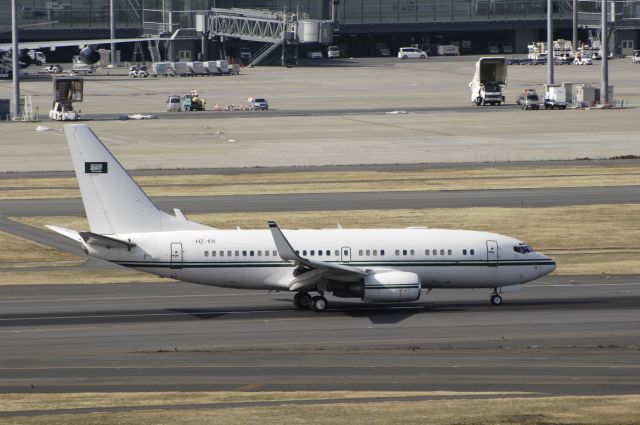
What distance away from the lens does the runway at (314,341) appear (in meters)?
43.0

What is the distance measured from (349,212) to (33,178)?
34182mm

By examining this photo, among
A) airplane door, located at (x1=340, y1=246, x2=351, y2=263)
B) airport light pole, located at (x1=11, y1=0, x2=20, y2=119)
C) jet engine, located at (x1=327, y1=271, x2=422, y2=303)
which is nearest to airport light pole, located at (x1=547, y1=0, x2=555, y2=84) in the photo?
airport light pole, located at (x1=11, y1=0, x2=20, y2=119)

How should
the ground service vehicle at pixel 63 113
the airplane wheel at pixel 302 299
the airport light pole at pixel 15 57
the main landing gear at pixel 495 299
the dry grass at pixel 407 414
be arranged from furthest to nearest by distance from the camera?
the ground service vehicle at pixel 63 113 < the airport light pole at pixel 15 57 < the main landing gear at pixel 495 299 < the airplane wheel at pixel 302 299 < the dry grass at pixel 407 414

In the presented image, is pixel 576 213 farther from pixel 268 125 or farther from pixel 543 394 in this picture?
pixel 268 125

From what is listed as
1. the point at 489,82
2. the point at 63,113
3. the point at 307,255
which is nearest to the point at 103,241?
the point at 307,255

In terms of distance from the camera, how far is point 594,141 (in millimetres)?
128500

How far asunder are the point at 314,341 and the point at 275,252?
7008 mm

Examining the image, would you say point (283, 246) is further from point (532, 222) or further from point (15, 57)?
point (15, 57)

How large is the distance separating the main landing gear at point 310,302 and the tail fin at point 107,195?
19.4 ft

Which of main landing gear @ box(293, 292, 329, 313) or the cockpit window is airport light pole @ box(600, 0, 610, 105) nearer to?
the cockpit window

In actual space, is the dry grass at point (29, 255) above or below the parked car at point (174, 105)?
below

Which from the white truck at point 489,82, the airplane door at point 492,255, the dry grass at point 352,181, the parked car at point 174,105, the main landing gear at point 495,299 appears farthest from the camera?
the white truck at point 489,82

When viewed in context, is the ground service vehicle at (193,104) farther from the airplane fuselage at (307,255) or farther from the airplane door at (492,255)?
the airplane door at (492,255)

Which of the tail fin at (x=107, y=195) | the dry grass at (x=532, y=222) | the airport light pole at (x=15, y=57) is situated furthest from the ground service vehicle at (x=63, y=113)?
the tail fin at (x=107, y=195)
